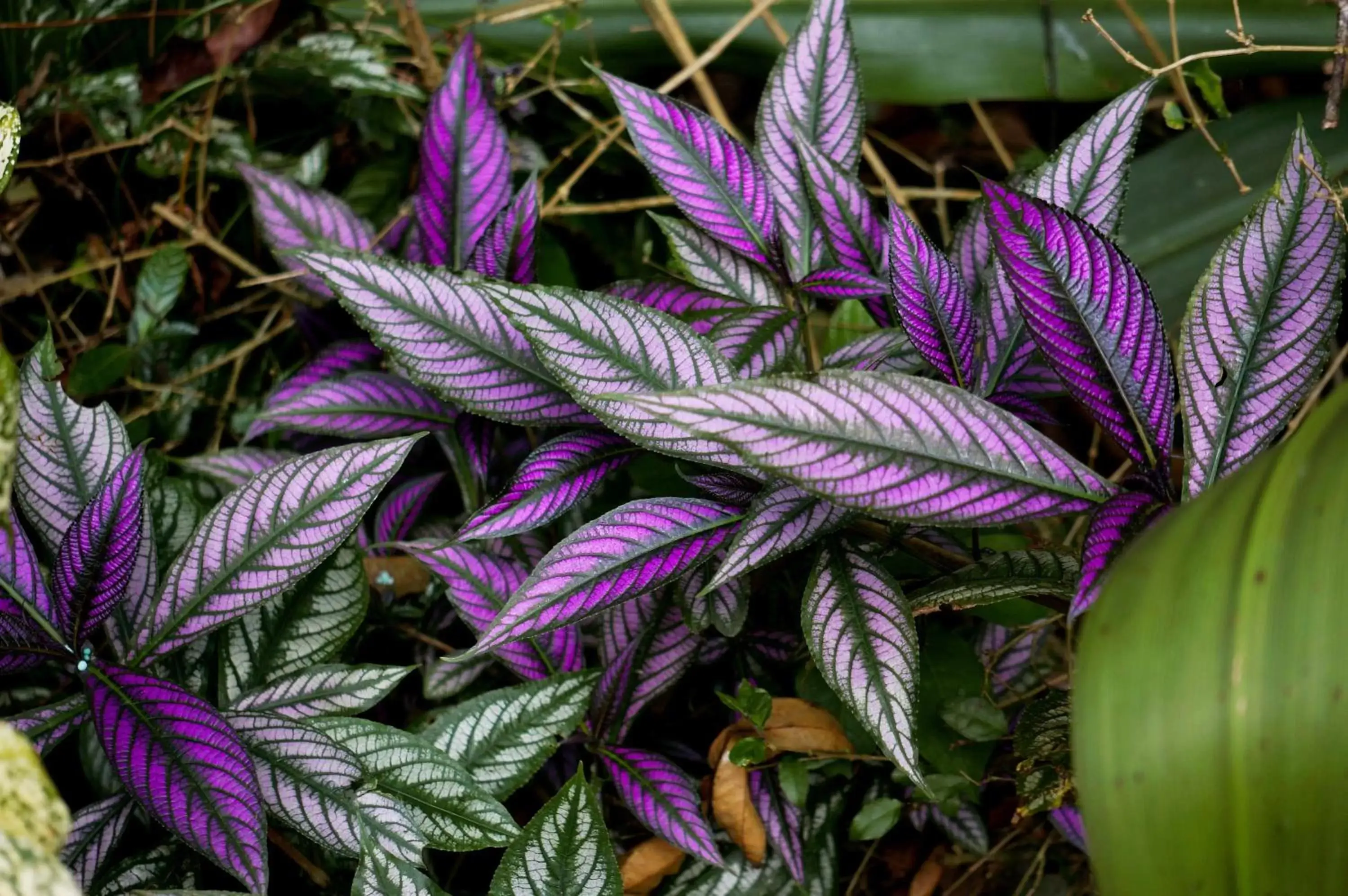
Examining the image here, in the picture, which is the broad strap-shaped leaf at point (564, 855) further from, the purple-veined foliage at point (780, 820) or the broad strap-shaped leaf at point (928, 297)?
the broad strap-shaped leaf at point (928, 297)

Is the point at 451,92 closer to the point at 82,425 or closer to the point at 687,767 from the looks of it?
the point at 82,425

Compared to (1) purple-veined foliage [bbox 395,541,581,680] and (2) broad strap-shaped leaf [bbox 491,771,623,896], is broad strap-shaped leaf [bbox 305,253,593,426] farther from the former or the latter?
(2) broad strap-shaped leaf [bbox 491,771,623,896]

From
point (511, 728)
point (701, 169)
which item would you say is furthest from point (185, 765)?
point (701, 169)

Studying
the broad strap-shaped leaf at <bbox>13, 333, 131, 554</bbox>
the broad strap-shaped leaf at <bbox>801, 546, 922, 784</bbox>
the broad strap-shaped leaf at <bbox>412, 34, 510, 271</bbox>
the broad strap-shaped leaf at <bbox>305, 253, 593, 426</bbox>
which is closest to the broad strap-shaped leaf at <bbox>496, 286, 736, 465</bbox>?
the broad strap-shaped leaf at <bbox>305, 253, 593, 426</bbox>

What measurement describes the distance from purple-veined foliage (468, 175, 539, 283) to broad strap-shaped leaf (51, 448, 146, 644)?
0.30 metres

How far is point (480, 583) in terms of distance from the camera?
2.77ft

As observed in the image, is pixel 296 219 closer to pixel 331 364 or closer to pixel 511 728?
pixel 331 364

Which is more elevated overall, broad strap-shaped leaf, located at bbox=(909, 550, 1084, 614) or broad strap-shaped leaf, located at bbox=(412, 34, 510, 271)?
broad strap-shaped leaf, located at bbox=(412, 34, 510, 271)

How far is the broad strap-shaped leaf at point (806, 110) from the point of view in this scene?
2.80 ft

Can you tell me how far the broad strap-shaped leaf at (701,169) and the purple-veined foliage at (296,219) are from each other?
0.33 metres

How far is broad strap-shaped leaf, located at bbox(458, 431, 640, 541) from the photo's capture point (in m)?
0.73

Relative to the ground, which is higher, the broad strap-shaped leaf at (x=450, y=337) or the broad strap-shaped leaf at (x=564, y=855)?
the broad strap-shaped leaf at (x=450, y=337)

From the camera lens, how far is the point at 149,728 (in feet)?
2.28

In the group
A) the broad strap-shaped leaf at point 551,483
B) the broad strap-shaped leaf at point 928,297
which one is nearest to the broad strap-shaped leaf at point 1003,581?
the broad strap-shaped leaf at point 928,297
